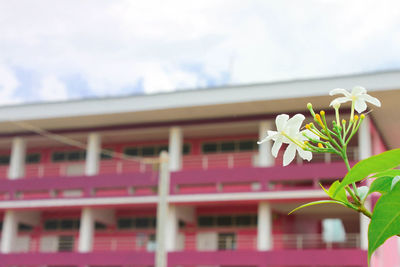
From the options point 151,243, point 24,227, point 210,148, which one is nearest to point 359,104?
point 210,148

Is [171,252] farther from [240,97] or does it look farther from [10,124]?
[10,124]

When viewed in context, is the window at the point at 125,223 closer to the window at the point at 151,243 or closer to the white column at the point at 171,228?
the window at the point at 151,243

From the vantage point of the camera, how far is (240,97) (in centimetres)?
2033

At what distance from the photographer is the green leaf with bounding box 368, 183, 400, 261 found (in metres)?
1.33

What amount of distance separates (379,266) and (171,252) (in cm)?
592

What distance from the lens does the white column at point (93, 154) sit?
2295 centimetres

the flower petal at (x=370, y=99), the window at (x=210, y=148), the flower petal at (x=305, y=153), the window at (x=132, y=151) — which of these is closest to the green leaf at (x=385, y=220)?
the flower petal at (x=305, y=153)

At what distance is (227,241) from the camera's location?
22.1 metres

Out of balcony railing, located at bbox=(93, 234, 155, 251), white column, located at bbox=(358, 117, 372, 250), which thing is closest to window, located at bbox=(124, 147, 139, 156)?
balcony railing, located at bbox=(93, 234, 155, 251)

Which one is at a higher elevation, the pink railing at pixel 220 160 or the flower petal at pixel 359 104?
the pink railing at pixel 220 160

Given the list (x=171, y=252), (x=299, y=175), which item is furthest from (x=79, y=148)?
(x=299, y=175)

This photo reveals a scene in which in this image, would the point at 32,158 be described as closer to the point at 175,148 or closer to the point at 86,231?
the point at 86,231

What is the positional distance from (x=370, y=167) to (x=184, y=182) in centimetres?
2013

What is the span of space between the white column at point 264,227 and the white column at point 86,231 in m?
5.42
